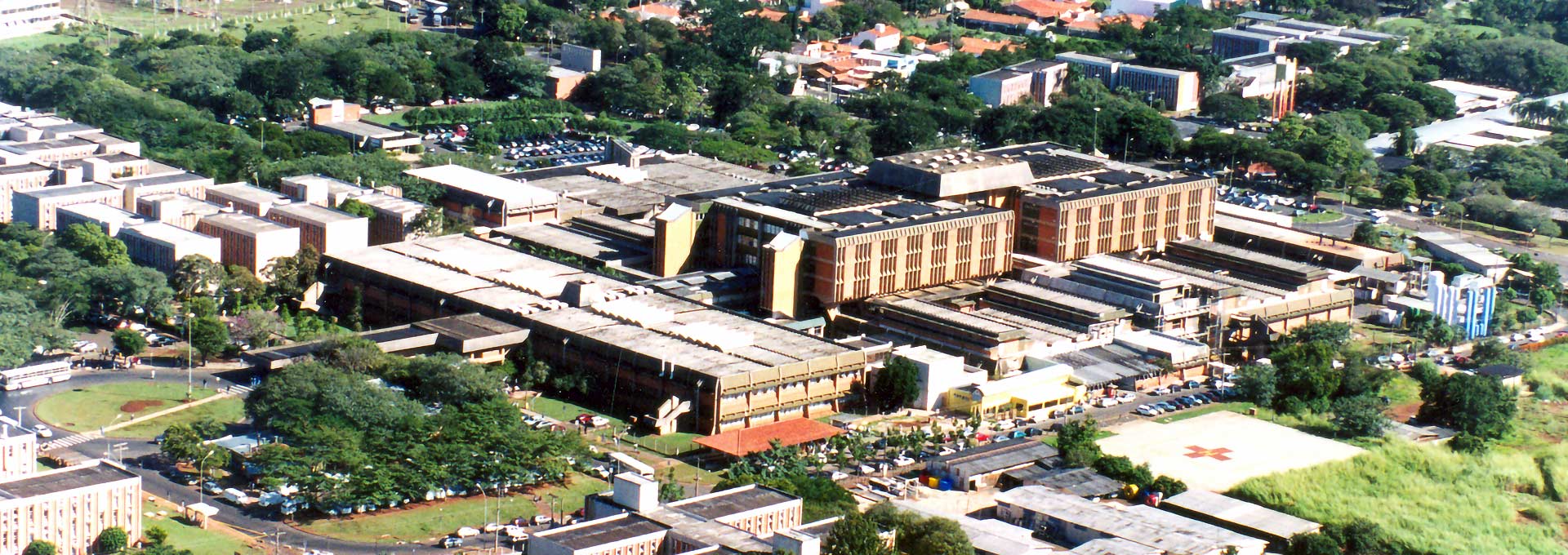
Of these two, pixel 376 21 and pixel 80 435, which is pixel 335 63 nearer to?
pixel 376 21

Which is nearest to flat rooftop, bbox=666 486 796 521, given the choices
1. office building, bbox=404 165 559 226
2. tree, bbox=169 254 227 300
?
tree, bbox=169 254 227 300

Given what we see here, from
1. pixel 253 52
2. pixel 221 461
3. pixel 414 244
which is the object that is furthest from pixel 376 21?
pixel 221 461

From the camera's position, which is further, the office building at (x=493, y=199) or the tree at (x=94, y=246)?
the office building at (x=493, y=199)

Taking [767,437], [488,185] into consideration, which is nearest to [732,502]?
[767,437]

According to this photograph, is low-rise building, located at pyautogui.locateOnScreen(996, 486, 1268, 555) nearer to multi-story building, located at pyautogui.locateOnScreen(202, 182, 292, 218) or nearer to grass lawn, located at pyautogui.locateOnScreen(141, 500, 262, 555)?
grass lawn, located at pyautogui.locateOnScreen(141, 500, 262, 555)

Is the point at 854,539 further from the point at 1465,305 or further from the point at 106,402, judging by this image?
the point at 1465,305

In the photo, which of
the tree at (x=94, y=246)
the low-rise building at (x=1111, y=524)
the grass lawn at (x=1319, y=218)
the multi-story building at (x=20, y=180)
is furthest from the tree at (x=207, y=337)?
the grass lawn at (x=1319, y=218)

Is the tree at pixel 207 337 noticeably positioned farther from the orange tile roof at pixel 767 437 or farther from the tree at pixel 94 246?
the orange tile roof at pixel 767 437

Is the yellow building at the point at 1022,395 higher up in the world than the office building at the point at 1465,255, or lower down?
lower down
